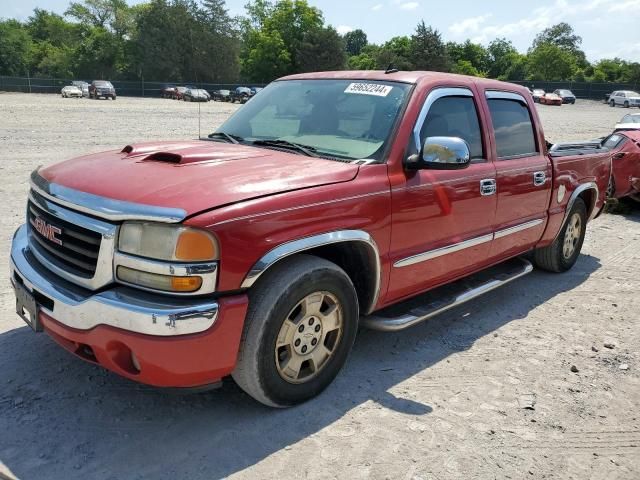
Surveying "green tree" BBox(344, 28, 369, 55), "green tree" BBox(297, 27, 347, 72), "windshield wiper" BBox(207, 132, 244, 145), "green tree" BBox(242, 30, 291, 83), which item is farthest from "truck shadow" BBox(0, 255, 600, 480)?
"green tree" BBox(344, 28, 369, 55)

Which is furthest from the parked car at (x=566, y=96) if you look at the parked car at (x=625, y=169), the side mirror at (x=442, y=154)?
the side mirror at (x=442, y=154)

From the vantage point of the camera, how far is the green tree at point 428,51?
59719mm

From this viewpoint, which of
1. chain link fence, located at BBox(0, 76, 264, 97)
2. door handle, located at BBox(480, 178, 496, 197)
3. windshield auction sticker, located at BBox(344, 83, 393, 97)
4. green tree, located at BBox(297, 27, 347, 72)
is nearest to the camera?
windshield auction sticker, located at BBox(344, 83, 393, 97)

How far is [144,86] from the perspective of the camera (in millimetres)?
67562

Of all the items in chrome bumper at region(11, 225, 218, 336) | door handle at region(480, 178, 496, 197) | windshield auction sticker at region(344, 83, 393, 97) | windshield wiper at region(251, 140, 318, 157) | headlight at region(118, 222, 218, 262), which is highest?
windshield auction sticker at region(344, 83, 393, 97)

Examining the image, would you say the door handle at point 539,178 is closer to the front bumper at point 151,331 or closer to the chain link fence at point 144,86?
the front bumper at point 151,331

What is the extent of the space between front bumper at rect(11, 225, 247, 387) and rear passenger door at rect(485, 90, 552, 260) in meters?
2.62

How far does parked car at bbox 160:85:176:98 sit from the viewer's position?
62.6 meters

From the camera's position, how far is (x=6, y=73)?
251ft

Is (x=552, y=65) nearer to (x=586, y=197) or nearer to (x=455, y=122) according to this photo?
(x=586, y=197)

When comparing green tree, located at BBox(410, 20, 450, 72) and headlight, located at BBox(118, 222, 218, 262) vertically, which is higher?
green tree, located at BBox(410, 20, 450, 72)

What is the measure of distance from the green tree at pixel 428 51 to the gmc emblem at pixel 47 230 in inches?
2357

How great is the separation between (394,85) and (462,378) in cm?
204

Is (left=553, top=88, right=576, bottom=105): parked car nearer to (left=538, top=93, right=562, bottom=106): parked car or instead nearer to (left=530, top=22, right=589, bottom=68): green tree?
(left=538, top=93, right=562, bottom=106): parked car
